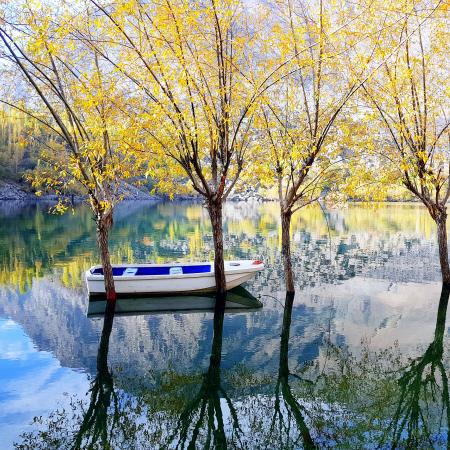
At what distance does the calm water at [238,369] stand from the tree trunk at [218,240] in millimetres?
1829

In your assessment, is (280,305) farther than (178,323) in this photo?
Yes

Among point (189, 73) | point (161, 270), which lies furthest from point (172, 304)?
point (189, 73)

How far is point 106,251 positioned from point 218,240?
422 cm

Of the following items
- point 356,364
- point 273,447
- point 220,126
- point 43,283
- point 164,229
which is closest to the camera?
point 273,447

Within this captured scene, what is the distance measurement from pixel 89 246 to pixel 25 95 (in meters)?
17.8

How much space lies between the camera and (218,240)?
17125mm

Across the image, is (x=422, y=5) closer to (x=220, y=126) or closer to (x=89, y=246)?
(x=220, y=126)

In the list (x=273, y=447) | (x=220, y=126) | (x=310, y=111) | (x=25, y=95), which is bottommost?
(x=273, y=447)

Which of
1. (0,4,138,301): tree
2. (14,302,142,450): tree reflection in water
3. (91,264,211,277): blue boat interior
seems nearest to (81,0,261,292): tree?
(0,4,138,301): tree

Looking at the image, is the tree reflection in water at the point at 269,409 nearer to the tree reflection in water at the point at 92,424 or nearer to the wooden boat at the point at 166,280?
the tree reflection in water at the point at 92,424

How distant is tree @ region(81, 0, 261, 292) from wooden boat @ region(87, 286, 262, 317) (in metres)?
1.97

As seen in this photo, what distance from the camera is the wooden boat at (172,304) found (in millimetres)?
16469

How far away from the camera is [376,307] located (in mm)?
17125

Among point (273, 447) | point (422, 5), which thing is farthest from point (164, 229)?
point (273, 447)
